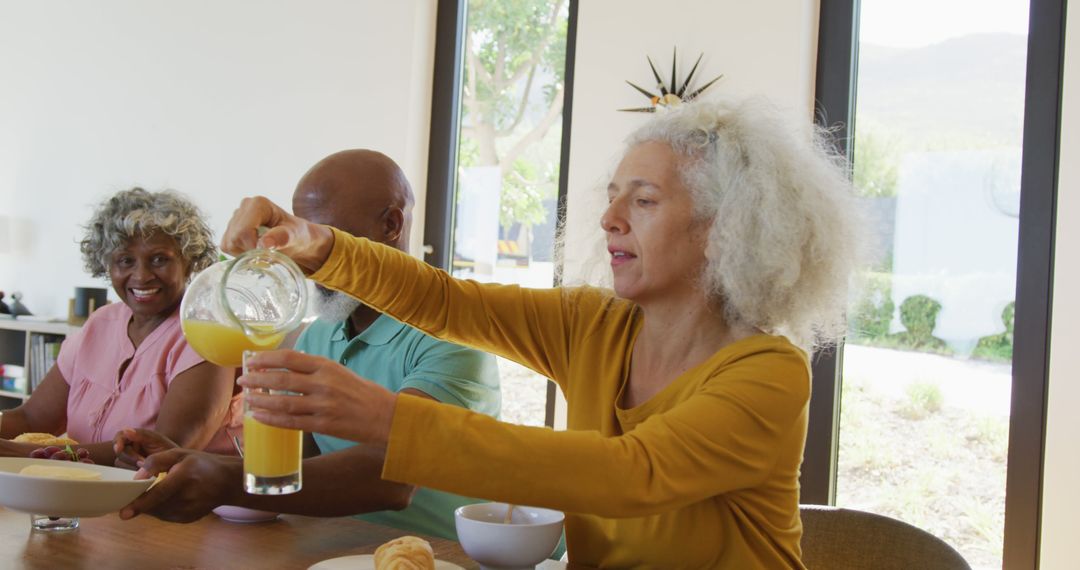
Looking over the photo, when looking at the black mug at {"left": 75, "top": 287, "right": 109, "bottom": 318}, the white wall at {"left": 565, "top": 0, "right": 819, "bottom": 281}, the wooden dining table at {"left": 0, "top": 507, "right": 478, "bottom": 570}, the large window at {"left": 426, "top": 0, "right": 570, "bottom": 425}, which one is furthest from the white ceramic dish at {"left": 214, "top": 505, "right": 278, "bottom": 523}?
the black mug at {"left": 75, "top": 287, "right": 109, "bottom": 318}

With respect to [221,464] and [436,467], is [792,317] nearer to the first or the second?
[436,467]

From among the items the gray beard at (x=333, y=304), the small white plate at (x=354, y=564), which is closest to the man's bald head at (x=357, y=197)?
the gray beard at (x=333, y=304)

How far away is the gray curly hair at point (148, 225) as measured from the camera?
2.45 meters

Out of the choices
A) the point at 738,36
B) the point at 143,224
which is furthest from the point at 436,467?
the point at 738,36

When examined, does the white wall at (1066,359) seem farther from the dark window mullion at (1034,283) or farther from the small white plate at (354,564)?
the small white plate at (354,564)

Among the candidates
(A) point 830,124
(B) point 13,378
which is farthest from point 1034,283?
(B) point 13,378

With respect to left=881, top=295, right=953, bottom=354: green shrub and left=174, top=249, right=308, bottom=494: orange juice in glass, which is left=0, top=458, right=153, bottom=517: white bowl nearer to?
left=174, top=249, right=308, bottom=494: orange juice in glass

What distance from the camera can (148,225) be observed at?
96.3 inches

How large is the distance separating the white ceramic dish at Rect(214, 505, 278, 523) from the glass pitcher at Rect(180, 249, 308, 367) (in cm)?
39

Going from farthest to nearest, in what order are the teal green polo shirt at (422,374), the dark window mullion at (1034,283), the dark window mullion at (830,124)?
the dark window mullion at (830,124) < the dark window mullion at (1034,283) < the teal green polo shirt at (422,374)

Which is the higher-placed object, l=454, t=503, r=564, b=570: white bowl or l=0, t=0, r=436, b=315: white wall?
l=0, t=0, r=436, b=315: white wall

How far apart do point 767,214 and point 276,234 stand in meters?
0.71

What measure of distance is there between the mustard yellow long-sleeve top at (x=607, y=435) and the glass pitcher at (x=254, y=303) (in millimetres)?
185

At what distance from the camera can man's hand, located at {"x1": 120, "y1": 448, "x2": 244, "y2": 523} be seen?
133 centimetres
